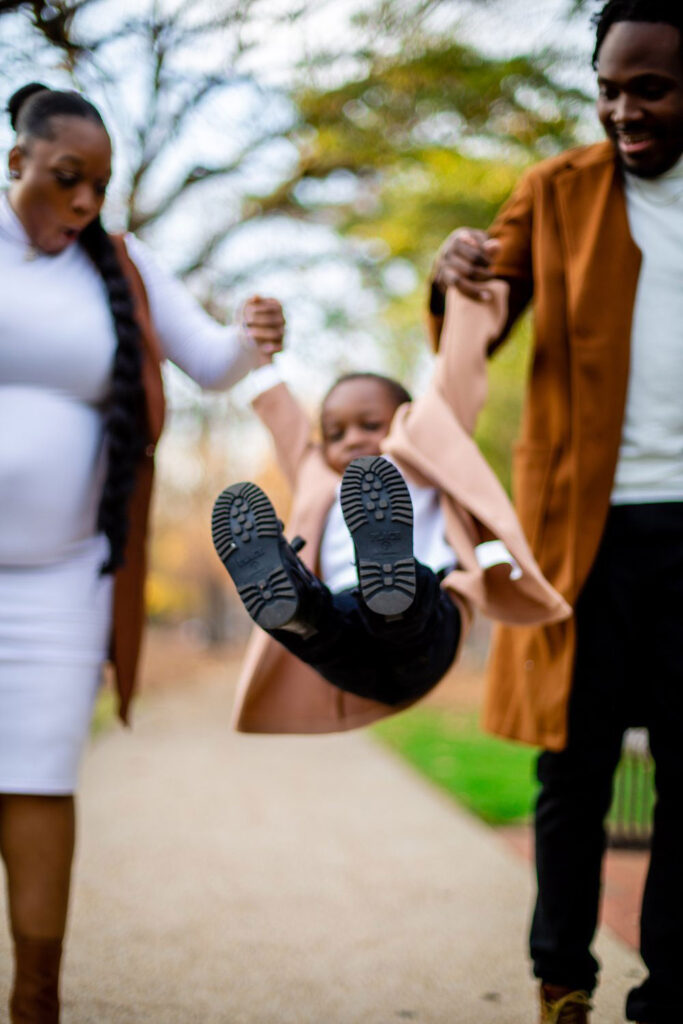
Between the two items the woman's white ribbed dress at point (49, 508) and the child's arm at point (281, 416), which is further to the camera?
the child's arm at point (281, 416)

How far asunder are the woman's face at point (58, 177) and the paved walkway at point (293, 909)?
2035 mm

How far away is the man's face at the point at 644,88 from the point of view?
2336 mm

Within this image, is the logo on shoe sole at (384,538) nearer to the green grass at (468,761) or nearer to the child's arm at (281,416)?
the child's arm at (281,416)

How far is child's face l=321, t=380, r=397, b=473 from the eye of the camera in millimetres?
3037

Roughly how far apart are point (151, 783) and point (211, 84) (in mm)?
4624

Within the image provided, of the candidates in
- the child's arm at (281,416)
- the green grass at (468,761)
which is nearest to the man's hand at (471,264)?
the child's arm at (281,416)

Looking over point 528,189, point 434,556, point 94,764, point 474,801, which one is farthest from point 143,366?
point 94,764

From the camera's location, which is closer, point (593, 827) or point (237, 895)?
point (593, 827)

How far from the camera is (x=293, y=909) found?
405 cm

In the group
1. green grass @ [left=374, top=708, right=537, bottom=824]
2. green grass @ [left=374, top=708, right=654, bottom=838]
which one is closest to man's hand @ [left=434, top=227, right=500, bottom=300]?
green grass @ [left=374, top=708, right=654, bottom=838]

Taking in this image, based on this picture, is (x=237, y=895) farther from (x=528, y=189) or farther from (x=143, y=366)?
(x=528, y=189)

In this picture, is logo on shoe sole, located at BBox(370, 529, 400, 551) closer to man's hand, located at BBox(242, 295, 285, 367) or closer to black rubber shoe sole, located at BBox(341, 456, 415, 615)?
black rubber shoe sole, located at BBox(341, 456, 415, 615)

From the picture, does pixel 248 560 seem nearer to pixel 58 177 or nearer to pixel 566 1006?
pixel 58 177

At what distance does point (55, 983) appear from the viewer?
2.20 m
